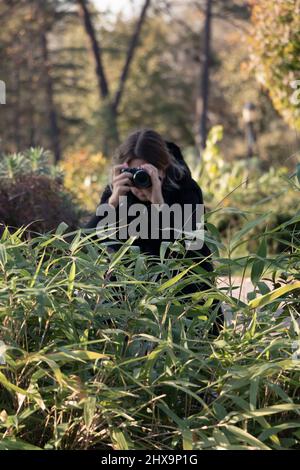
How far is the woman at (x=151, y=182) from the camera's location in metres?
3.75

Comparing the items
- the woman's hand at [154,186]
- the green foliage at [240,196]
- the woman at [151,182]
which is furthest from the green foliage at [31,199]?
the green foliage at [240,196]

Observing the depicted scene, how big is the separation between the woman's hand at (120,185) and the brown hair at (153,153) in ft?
0.42

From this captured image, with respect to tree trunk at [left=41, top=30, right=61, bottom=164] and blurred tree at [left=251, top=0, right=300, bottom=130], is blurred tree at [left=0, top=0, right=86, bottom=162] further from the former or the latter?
blurred tree at [left=251, top=0, right=300, bottom=130]

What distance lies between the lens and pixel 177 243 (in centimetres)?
265

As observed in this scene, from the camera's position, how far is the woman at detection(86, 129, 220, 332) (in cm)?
375

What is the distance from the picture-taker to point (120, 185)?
3.75 metres

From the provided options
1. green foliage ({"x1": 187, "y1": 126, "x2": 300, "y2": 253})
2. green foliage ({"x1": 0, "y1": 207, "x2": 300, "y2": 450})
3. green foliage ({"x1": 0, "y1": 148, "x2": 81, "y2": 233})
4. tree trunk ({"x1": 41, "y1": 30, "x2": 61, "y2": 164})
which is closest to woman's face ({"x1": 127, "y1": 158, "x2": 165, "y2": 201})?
green foliage ({"x1": 0, "y1": 207, "x2": 300, "y2": 450})

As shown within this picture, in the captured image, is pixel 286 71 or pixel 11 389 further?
pixel 286 71

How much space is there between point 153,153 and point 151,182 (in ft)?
0.72

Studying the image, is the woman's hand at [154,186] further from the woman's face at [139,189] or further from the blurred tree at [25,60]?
the blurred tree at [25,60]

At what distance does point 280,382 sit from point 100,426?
0.53m

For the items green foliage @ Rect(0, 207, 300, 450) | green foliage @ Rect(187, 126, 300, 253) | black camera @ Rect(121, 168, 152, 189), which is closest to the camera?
green foliage @ Rect(0, 207, 300, 450)
